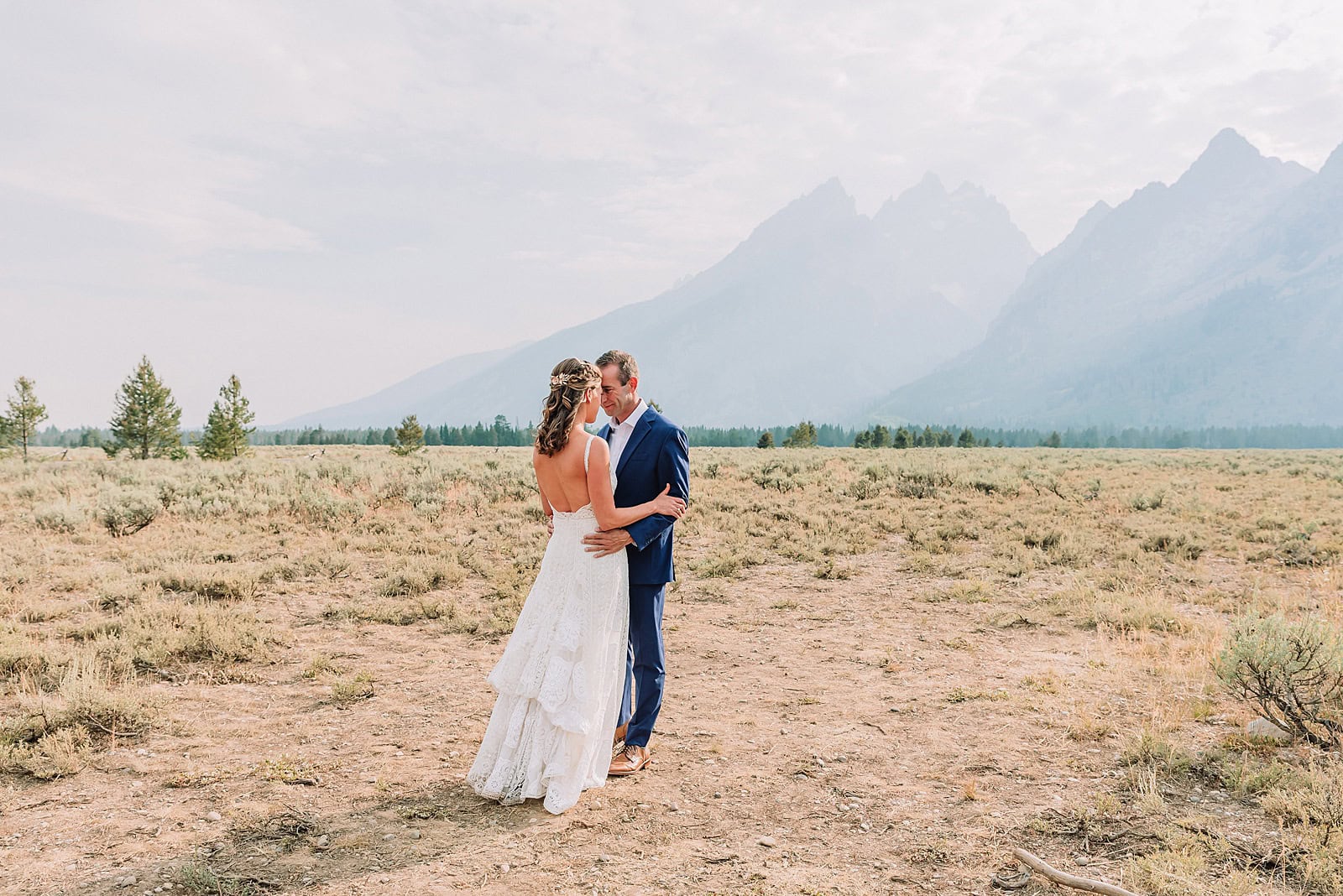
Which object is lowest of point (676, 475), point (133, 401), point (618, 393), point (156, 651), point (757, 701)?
point (757, 701)

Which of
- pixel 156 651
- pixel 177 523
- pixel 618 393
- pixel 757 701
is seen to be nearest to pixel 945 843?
pixel 757 701

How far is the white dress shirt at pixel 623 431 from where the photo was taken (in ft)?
15.5

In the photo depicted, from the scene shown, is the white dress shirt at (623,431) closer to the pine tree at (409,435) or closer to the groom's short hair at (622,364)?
the groom's short hair at (622,364)

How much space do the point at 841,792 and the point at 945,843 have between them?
0.80 metres

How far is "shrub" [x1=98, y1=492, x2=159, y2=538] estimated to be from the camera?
42.8 feet

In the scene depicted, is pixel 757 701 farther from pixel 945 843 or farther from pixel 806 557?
pixel 806 557

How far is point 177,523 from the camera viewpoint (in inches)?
534

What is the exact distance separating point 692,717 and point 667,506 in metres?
2.73

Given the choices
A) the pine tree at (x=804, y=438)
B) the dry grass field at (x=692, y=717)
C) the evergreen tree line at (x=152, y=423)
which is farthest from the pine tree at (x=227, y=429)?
the pine tree at (x=804, y=438)

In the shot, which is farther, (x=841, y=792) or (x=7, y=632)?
(x=7, y=632)

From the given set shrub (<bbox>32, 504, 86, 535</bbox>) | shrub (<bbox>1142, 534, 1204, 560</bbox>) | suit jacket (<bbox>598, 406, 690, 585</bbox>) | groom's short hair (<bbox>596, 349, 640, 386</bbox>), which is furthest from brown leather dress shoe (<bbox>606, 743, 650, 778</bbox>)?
shrub (<bbox>32, 504, 86, 535</bbox>)

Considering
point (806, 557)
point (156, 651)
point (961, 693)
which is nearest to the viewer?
point (961, 693)

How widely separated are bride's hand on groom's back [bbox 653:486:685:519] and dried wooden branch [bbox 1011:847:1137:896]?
2.68m

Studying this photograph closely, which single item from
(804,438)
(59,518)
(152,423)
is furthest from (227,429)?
(804,438)
